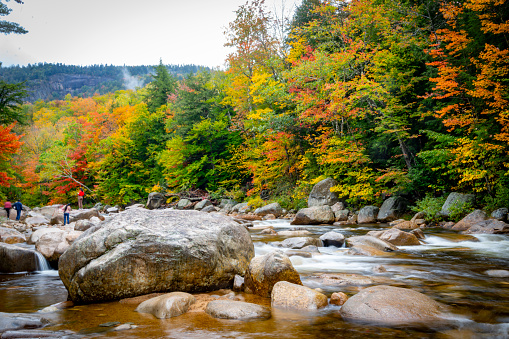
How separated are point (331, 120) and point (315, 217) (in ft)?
18.7

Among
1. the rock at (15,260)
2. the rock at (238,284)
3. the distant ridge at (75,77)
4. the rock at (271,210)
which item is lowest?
the rock at (271,210)

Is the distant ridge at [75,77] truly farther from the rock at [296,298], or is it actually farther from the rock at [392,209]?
the rock at [296,298]

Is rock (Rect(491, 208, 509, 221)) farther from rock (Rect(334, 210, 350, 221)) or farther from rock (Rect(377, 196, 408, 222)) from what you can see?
rock (Rect(334, 210, 350, 221))

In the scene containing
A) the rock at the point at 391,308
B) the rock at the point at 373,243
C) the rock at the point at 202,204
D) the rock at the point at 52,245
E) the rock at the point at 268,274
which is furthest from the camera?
the rock at the point at 202,204

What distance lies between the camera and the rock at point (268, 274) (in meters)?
4.46

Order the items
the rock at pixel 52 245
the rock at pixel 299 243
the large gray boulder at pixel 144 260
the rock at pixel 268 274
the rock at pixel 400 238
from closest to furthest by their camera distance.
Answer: the large gray boulder at pixel 144 260 → the rock at pixel 268 274 → the rock at pixel 52 245 → the rock at pixel 299 243 → the rock at pixel 400 238

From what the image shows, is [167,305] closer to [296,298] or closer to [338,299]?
[296,298]

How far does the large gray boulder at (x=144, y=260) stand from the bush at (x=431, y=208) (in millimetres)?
10273

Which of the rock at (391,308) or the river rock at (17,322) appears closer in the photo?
the river rock at (17,322)

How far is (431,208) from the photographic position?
40.5ft

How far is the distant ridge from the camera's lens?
145750 mm

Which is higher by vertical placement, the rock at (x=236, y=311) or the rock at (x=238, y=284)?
the rock at (x=236, y=311)

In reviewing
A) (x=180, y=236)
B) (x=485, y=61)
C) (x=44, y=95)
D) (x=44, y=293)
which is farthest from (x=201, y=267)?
(x=44, y=95)

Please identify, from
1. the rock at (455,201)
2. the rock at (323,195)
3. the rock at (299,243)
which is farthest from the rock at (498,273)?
the rock at (323,195)
